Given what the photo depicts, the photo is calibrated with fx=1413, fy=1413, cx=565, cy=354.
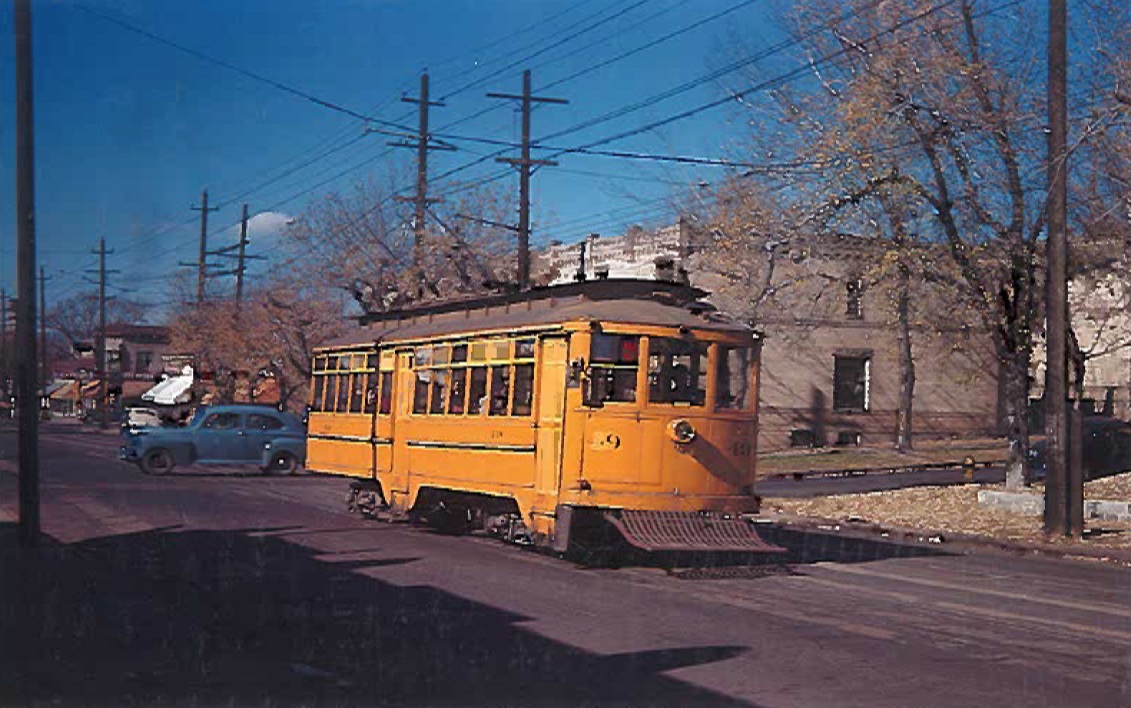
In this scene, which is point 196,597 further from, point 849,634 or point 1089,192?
point 1089,192

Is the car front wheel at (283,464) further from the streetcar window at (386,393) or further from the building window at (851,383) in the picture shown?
the building window at (851,383)

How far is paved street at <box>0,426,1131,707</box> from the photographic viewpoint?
9250 mm

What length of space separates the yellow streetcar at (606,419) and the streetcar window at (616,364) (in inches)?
0.5

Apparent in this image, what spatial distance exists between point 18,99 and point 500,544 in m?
8.41

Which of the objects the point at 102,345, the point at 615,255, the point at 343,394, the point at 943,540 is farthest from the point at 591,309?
the point at 102,345

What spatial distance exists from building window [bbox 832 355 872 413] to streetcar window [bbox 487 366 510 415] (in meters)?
36.2

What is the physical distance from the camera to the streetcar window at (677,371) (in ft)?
54.5

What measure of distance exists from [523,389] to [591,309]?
1.42 metres

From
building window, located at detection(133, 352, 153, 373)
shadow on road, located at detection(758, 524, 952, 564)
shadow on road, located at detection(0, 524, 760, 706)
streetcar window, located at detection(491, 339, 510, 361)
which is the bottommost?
shadow on road, located at detection(0, 524, 760, 706)

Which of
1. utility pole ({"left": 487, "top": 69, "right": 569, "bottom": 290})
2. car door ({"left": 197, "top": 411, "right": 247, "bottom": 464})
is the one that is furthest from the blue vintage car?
utility pole ({"left": 487, "top": 69, "right": 569, "bottom": 290})

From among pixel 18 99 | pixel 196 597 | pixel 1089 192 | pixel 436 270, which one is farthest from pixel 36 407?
pixel 436 270

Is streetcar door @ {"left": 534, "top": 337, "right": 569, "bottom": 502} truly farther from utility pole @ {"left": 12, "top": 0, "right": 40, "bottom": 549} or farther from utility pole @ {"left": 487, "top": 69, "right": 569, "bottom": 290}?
utility pole @ {"left": 487, "top": 69, "right": 569, "bottom": 290}

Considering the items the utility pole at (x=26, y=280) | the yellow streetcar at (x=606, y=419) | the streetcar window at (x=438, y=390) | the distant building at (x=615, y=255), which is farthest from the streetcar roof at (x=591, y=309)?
the distant building at (x=615, y=255)

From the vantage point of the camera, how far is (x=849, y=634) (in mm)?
11688
